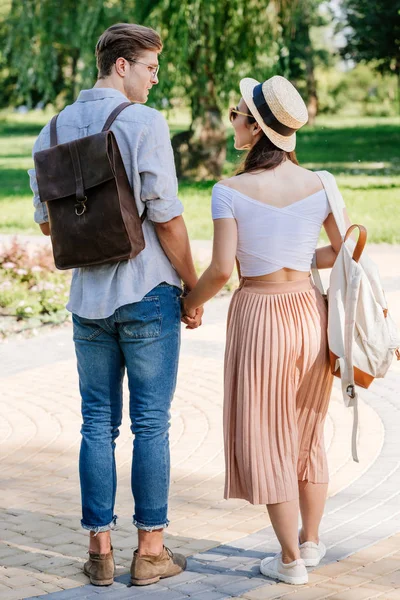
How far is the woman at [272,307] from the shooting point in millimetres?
3514

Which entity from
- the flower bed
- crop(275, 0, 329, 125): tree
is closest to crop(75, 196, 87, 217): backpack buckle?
the flower bed

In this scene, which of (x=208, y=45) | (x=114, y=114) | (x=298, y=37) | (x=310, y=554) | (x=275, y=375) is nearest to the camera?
(x=114, y=114)

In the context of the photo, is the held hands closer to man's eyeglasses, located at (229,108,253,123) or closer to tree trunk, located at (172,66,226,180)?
man's eyeglasses, located at (229,108,253,123)

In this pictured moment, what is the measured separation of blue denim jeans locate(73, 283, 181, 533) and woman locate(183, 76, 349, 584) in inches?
8.3

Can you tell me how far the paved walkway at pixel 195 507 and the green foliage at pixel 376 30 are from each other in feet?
94.6

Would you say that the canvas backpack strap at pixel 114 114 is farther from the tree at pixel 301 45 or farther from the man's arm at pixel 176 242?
the tree at pixel 301 45

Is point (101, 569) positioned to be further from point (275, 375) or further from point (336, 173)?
point (336, 173)

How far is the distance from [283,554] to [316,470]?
1.10 ft

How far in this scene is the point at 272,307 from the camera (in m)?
3.59

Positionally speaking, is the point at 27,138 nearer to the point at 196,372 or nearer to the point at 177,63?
the point at 177,63

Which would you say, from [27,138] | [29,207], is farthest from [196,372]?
[27,138]

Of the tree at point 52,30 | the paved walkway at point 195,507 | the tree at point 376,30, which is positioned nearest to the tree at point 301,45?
the tree at point 376,30

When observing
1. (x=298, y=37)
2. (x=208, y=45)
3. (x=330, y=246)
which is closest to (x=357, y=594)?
(x=330, y=246)

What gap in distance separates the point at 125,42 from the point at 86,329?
3.39 feet
